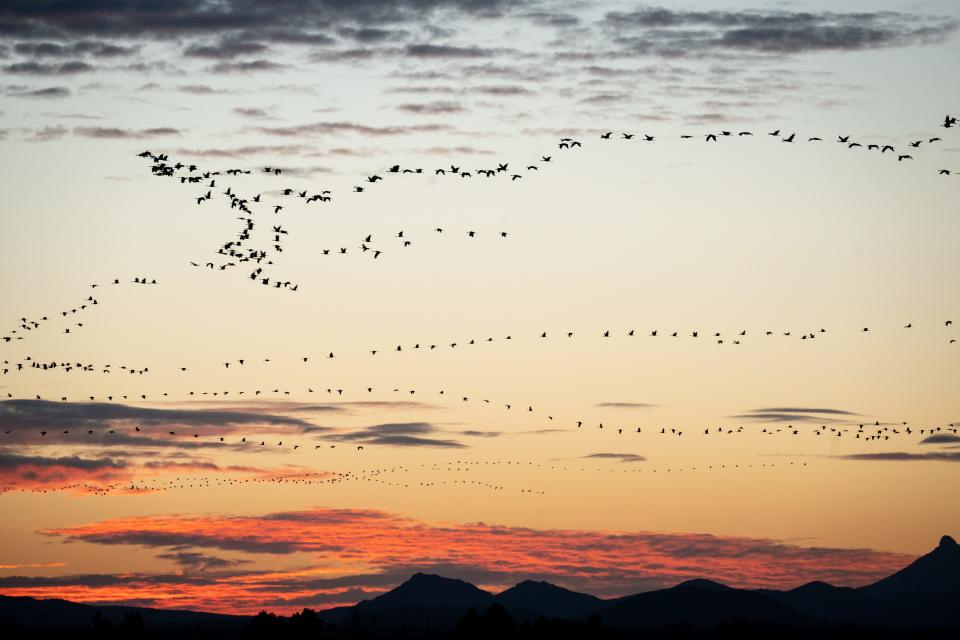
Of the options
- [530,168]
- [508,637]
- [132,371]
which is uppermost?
[530,168]

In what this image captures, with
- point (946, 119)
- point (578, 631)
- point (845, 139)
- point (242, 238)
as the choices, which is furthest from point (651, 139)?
point (578, 631)

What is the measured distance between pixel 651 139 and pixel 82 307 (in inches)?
2012

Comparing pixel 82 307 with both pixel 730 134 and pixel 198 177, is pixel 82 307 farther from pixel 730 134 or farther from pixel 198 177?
pixel 730 134

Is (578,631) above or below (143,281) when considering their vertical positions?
below

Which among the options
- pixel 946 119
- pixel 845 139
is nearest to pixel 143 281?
pixel 845 139

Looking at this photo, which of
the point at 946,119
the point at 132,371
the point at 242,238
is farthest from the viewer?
the point at 132,371

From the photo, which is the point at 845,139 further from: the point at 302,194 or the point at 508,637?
the point at 508,637

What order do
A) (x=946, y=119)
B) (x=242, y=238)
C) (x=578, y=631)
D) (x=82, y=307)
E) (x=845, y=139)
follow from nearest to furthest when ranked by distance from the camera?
(x=946, y=119), (x=845, y=139), (x=242, y=238), (x=82, y=307), (x=578, y=631)

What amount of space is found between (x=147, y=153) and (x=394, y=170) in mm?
20371

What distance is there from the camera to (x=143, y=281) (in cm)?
12288

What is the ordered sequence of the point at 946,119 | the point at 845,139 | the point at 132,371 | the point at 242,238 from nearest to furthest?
the point at 946,119, the point at 845,139, the point at 242,238, the point at 132,371

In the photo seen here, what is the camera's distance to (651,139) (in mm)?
104250

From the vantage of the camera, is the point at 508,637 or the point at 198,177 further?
the point at 508,637

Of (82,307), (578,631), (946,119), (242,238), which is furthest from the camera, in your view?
(578,631)
